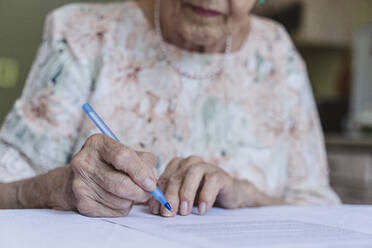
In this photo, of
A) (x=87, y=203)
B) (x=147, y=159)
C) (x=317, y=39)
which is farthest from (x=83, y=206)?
(x=317, y=39)

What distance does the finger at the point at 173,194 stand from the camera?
0.68 m

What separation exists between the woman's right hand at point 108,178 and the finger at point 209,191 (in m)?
0.12

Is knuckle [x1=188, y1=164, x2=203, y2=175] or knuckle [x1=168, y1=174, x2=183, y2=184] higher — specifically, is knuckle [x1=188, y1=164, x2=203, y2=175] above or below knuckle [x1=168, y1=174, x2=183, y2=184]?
above

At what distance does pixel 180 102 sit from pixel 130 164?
1.55 ft

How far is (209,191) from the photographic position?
74cm

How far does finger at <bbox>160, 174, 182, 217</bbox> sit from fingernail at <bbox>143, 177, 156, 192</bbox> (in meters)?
0.07

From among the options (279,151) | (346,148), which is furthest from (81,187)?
(346,148)

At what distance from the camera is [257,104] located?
1.15 meters

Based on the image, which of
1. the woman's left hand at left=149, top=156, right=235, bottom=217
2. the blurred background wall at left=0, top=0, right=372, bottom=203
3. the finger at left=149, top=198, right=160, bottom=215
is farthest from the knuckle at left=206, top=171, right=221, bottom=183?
the blurred background wall at left=0, top=0, right=372, bottom=203

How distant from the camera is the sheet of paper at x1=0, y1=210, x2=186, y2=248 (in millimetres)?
491

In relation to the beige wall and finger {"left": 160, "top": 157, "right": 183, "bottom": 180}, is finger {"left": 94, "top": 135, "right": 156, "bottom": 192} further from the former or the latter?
the beige wall

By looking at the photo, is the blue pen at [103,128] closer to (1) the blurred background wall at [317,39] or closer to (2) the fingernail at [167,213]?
(2) the fingernail at [167,213]

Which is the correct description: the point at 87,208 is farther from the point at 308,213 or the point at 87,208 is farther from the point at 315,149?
the point at 315,149

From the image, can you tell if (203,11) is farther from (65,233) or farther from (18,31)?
(18,31)
